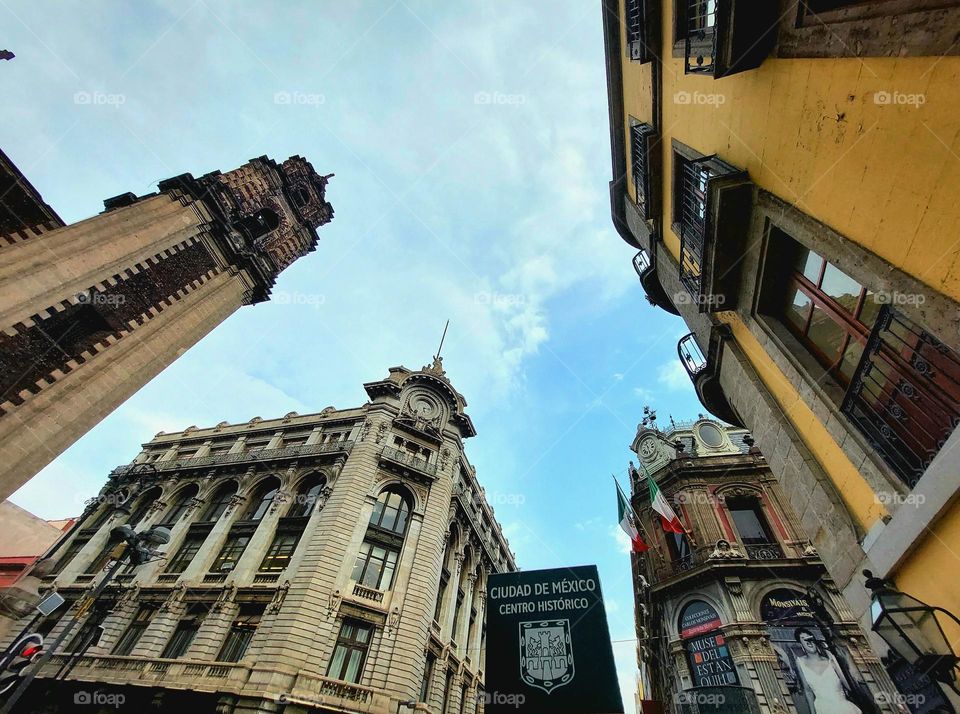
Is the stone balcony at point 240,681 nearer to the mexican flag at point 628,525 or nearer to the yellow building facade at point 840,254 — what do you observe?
the mexican flag at point 628,525

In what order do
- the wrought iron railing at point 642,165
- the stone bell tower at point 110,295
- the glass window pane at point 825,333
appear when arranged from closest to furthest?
the glass window pane at point 825,333 < the stone bell tower at point 110,295 < the wrought iron railing at point 642,165

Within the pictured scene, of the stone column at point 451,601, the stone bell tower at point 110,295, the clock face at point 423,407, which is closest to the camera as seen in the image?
the stone bell tower at point 110,295

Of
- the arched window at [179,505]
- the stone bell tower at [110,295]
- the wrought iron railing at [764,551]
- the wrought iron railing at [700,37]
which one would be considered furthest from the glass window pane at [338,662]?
the wrought iron railing at [700,37]

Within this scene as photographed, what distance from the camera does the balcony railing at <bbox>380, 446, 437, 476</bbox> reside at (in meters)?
25.4

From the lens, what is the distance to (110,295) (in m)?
15.0

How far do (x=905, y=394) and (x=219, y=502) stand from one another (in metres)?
31.1

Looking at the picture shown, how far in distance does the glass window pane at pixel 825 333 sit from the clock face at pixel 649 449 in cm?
2050

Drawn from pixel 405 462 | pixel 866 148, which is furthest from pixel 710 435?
pixel 866 148

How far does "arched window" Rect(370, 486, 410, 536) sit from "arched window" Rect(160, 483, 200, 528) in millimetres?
12419

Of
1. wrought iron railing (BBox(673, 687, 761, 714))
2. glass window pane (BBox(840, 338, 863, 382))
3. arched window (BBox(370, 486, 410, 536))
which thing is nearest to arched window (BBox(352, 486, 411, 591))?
arched window (BBox(370, 486, 410, 536))

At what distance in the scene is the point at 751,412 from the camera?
9023 millimetres

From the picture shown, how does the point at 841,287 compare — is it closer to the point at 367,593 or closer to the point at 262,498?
the point at 367,593

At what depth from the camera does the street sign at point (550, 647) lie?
6.99 metres

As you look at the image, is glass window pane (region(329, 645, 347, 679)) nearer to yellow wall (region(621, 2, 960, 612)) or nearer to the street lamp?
the street lamp
